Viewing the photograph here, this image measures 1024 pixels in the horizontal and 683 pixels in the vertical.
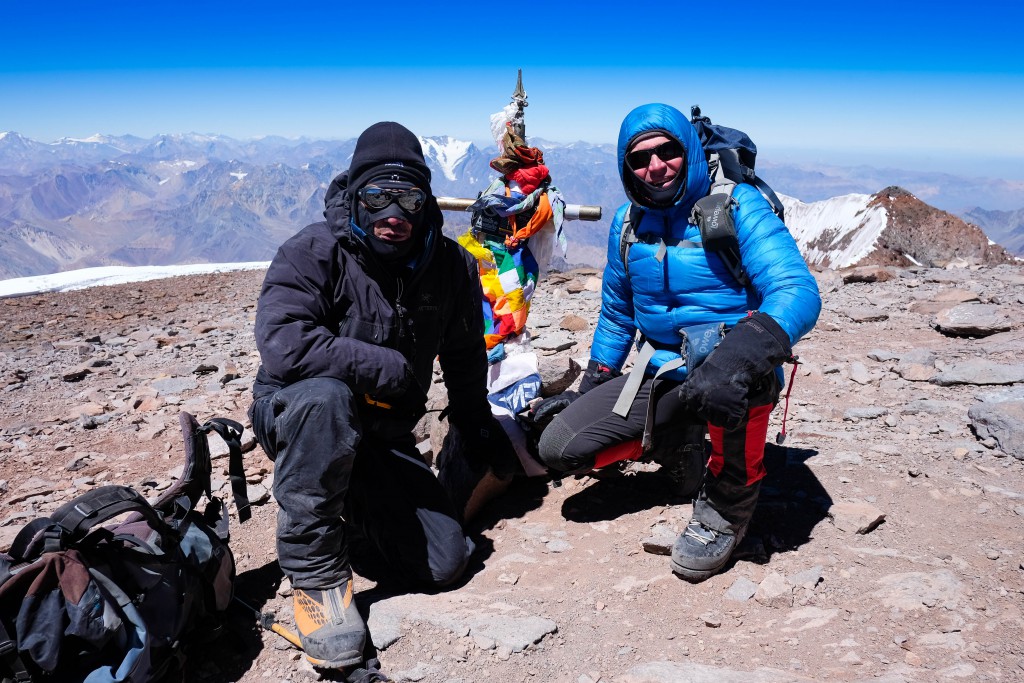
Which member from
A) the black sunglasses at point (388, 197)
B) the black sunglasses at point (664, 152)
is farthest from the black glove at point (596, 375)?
the black sunglasses at point (388, 197)

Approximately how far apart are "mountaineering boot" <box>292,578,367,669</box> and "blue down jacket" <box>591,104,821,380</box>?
2212 mm

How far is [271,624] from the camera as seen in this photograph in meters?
3.27

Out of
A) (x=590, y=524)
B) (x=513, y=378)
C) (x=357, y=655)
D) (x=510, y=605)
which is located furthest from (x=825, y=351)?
(x=357, y=655)

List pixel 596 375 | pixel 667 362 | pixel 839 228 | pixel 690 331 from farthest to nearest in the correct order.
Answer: pixel 839 228
pixel 596 375
pixel 667 362
pixel 690 331

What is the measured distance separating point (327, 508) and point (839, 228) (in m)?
24.5

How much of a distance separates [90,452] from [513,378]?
363 cm

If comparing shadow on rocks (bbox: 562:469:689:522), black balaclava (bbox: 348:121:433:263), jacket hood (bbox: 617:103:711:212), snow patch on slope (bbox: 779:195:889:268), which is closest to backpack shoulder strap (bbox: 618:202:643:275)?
jacket hood (bbox: 617:103:711:212)

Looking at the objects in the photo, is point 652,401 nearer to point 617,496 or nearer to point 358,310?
point 617,496

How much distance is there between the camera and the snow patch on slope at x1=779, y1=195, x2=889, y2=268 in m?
20.1

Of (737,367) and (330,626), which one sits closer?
(330,626)

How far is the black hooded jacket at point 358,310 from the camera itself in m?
3.17

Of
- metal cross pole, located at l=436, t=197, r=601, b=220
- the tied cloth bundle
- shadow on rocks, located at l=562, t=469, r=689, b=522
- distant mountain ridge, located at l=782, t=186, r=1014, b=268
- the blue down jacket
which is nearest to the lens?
the blue down jacket

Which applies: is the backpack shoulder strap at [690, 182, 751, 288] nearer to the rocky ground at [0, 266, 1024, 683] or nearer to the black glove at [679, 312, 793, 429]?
the black glove at [679, 312, 793, 429]

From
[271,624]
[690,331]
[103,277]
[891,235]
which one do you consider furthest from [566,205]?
[103,277]
